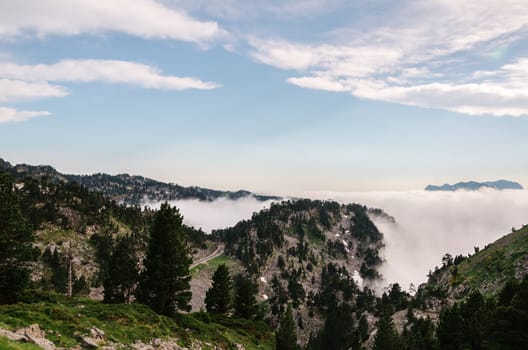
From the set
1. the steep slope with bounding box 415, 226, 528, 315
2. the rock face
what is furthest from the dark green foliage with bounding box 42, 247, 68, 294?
the steep slope with bounding box 415, 226, 528, 315

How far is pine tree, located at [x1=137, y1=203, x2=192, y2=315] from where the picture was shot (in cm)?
5084

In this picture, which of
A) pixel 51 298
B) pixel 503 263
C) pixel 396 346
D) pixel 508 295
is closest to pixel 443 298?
pixel 503 263

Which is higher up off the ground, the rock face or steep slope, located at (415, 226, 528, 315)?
the rock face

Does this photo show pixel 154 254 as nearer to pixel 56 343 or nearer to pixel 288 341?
pixel 56 343

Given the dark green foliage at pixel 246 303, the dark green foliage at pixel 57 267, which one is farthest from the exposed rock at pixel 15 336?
the dark green foliage at pixel 57 267

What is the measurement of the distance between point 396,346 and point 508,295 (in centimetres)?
3175

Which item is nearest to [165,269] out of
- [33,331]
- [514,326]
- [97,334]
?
[97,334]

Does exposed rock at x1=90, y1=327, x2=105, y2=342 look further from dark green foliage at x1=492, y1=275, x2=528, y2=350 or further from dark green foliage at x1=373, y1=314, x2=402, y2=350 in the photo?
dark green foliage at x1=373, y1=314, x2=402, y2=350

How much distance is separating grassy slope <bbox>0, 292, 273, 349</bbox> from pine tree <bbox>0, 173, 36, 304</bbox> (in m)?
2.61

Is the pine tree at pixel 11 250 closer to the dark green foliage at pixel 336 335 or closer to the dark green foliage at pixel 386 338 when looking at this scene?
the dark green foliage at pixel 386 338

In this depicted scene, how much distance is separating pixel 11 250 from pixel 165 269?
19.5 meters

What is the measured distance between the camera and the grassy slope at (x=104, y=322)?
93.5 ft

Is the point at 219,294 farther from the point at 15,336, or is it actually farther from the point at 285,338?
the point at 15,336

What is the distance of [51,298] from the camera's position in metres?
47.6
